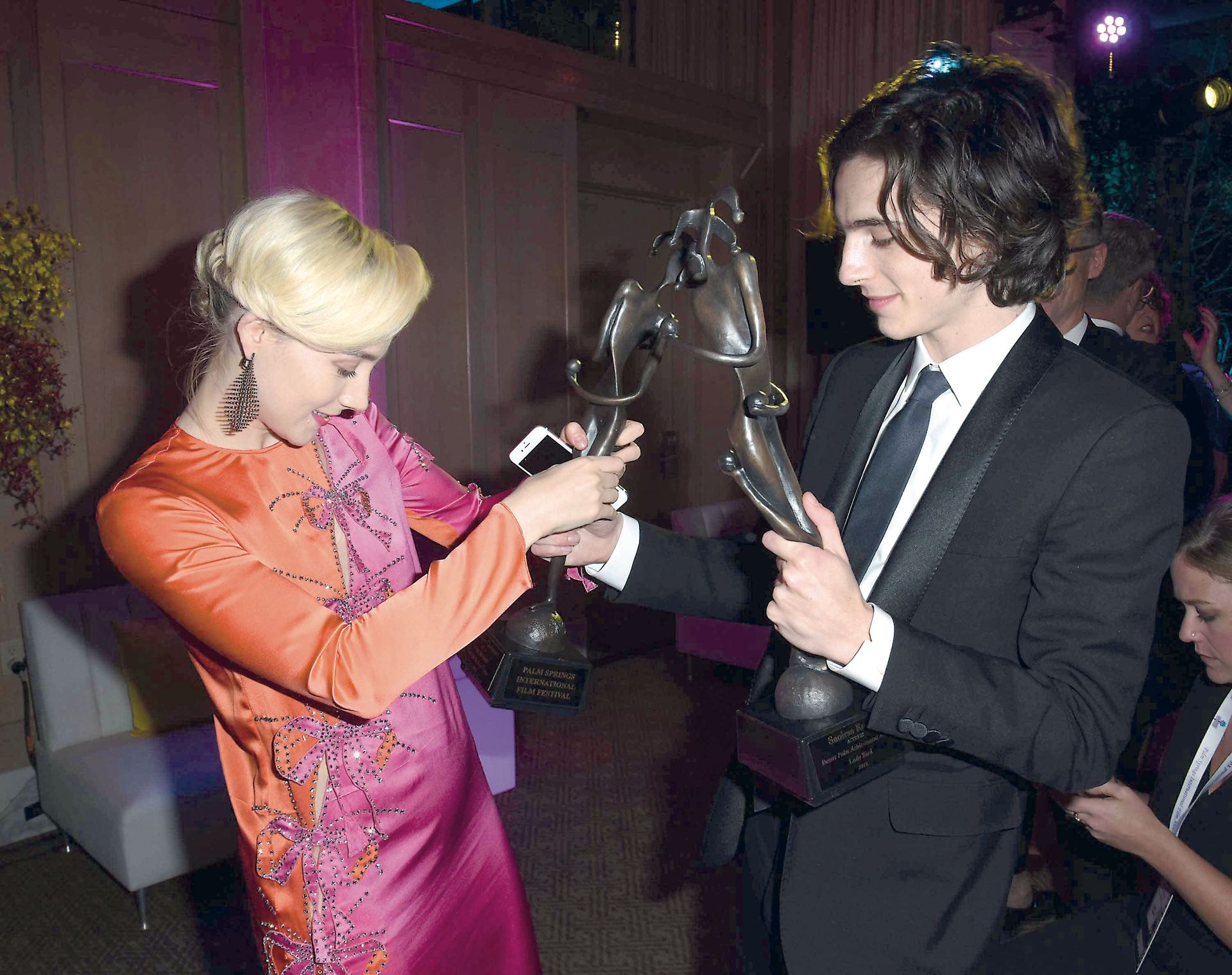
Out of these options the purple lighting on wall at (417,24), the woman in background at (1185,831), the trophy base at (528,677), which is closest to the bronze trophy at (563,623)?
the trophy base at (528,677)

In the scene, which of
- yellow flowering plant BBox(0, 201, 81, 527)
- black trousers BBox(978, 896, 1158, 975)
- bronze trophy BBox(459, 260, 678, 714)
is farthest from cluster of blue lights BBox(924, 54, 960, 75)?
yellow flowering plant BBox(0, 201, 81, 527)

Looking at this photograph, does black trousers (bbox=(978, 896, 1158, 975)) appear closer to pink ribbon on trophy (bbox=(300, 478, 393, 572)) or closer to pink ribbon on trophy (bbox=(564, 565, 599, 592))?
pink ribbon on trophy (bbox=(564, 565, 599, 592))

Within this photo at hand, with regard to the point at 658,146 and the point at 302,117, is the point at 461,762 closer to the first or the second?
the point at 302,117

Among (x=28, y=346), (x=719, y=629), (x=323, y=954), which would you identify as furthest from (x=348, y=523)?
(x=719, y=629)

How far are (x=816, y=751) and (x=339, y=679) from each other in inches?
23.1

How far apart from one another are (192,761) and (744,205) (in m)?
4.63

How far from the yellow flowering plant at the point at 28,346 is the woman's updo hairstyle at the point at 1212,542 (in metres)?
3.23

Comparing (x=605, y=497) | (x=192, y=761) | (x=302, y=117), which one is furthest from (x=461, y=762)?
(x=302, y=117)

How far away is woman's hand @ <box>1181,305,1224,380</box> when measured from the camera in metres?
3.61

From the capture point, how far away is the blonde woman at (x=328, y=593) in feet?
3.92

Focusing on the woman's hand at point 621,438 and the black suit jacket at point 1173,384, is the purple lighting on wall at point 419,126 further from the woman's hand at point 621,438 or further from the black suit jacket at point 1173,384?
the woman's hand at point 621,438

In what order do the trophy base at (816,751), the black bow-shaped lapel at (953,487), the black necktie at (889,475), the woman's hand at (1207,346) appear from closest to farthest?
the trophy base at (816,751) → the black bow-shaped lapel at (953,487) → the black necktie at (889,475) → the woman's hand at (1207,346)

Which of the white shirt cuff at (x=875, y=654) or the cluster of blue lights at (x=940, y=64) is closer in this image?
the white shirt cuff at (x=875, y=654)

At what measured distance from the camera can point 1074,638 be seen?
111cm
